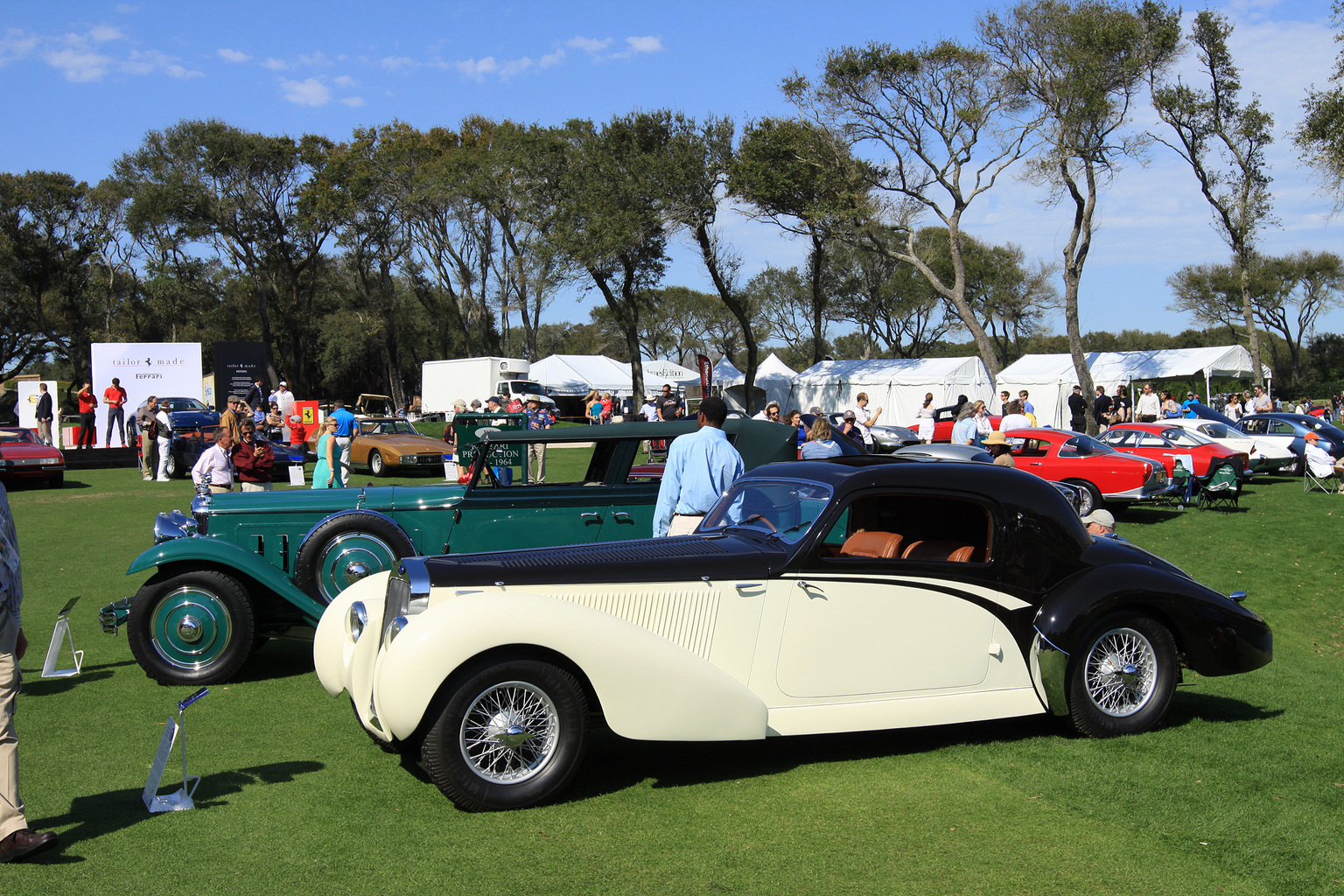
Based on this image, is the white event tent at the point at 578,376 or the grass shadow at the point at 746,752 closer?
the grass shadow at the point at 746,752

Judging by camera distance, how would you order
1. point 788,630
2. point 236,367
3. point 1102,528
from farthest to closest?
point 236,367 < point 1102,528 < point 788,630

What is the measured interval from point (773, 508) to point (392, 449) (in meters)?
18.1

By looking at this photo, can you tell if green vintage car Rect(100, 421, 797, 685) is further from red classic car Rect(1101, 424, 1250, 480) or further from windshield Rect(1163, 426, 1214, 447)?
windshield Rect(1163, 426, 1214, 447)

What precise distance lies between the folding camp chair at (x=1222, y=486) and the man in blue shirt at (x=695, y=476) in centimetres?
1231

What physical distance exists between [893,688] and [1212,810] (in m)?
1.42

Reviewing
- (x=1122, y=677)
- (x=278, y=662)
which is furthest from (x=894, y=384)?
(x=1122, y=677)

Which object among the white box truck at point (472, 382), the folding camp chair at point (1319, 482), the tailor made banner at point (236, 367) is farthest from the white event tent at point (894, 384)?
the tailor made banner at point (236, 367)

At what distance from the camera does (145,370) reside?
94.7 feet

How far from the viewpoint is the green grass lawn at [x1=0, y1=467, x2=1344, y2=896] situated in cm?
347

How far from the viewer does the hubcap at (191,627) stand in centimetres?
629

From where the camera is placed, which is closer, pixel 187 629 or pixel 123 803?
pixel 123 803

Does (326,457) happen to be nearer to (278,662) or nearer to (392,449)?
(278,662)

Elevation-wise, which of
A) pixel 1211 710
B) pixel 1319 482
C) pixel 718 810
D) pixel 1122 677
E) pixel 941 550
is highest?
pixel 941 550

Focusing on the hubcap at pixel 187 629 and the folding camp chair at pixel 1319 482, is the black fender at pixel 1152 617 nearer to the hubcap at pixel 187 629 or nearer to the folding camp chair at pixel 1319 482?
the hubcap at pixel 187 629
